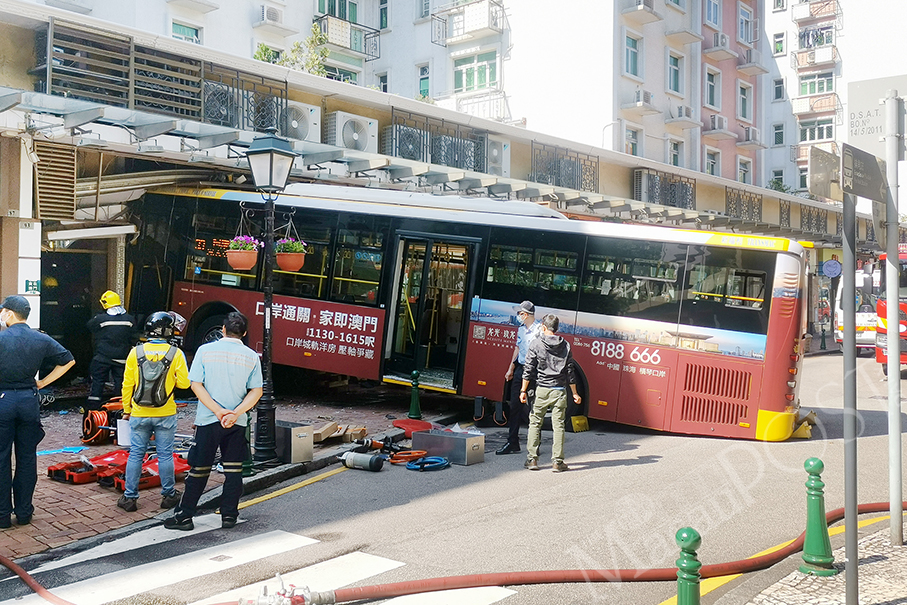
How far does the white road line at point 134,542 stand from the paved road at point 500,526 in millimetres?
31

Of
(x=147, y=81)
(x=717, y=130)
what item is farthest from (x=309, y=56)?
(x=717, y=130)

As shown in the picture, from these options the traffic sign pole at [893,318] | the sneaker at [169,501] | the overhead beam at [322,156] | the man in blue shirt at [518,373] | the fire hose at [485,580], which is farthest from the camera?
the overhead beam at [322,156]

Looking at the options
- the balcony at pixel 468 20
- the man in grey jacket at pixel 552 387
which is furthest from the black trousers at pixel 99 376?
the balcony at pixel 468 20

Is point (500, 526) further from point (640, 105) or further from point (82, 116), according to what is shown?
point (640, 105)

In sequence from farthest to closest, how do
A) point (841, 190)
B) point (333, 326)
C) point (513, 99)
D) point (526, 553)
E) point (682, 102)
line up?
point (682, 102) < point (513, 99) < point (333, 326) < point (526, 553) < point (841, 190)

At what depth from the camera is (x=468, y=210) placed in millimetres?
13297

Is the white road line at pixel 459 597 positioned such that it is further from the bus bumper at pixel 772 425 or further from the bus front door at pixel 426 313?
the bus front door at pixel 426 313

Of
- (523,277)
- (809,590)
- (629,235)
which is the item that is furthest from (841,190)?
(523,277)

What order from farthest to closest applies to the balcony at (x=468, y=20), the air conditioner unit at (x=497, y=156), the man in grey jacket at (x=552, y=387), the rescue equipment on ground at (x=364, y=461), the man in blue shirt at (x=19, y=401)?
the balcony at (x=468, y=20)
the air conditioner unit at (x=497, y=156)
the man in grey jacket at (x=552, y=387)
the rescue equipment on ground at (x=364, y=461)
the man in blue shirt at (x=19, y=401)

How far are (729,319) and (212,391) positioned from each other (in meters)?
7.23

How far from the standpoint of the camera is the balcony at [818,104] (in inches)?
1906

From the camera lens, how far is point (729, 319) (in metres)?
11.1

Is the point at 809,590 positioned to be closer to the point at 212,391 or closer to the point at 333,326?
the point at 212,391

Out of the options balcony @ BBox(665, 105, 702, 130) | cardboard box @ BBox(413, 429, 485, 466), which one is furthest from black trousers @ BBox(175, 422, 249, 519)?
balcony @ BBox(665, 105, 702, 130)
